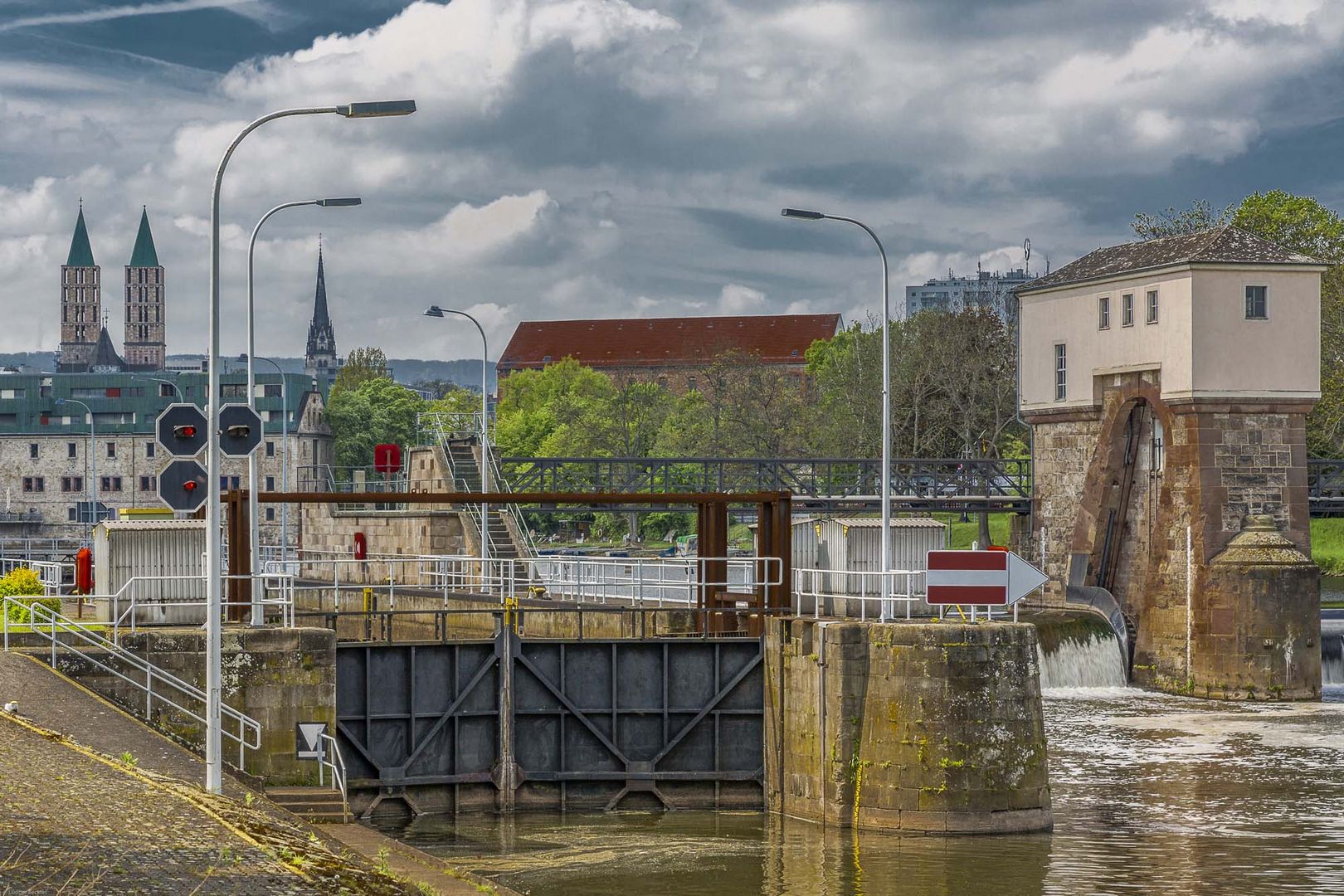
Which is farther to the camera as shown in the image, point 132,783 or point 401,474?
point 401,474

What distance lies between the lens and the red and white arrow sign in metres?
27.7

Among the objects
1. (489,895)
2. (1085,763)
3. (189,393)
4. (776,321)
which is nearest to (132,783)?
(489,895)

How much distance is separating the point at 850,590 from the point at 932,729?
5.92 meters

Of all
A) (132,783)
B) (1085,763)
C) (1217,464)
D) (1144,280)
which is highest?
(1144,280)

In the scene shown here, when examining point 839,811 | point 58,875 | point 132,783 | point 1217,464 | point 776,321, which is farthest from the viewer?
point 776,321

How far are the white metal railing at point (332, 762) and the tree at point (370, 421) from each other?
111461 millimetres

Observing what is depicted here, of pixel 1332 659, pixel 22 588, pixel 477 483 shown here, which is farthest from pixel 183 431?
pixel 1332 659

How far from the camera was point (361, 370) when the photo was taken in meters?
178

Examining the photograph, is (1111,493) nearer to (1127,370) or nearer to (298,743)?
(1127,370)

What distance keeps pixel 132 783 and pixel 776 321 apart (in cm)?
17304

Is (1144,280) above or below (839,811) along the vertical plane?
above

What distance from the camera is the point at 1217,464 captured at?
1984 inches

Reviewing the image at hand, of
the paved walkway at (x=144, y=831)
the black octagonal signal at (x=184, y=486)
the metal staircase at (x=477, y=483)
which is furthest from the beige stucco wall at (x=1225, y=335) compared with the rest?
the paved walkway at (x=144, y=831)

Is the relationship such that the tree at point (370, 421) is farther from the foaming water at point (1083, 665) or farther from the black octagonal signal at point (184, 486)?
the black octagonal signal at point (184, 486)
